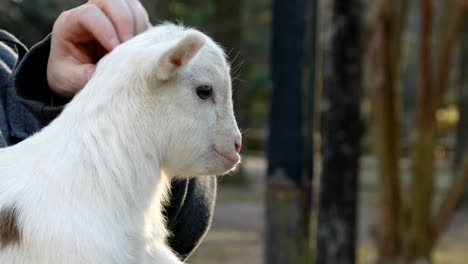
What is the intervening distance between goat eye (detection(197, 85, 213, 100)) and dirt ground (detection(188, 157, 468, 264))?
23.6 feet

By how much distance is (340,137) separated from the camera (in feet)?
17.8

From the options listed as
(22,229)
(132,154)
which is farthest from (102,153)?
(22,229)

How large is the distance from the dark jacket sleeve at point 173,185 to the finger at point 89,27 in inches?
6.4

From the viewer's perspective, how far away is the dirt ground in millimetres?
9969

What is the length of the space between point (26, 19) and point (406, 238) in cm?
819

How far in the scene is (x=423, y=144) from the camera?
870 centimetres

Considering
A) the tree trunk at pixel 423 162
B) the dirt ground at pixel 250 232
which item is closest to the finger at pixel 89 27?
the tree trunk at pixel 423 162

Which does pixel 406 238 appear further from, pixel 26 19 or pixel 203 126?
pixel 26 19

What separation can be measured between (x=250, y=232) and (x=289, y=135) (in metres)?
7.52

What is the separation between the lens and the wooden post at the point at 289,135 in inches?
185

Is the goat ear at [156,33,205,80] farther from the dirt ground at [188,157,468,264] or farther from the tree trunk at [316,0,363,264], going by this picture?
the dirt ground at [188,157,468,264]

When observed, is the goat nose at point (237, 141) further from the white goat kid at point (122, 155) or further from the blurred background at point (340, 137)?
the blurred background at point (340, 137)

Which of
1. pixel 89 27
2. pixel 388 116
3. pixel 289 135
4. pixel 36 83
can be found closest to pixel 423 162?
pixel 388 116

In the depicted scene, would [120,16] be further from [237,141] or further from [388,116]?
[388,116]
